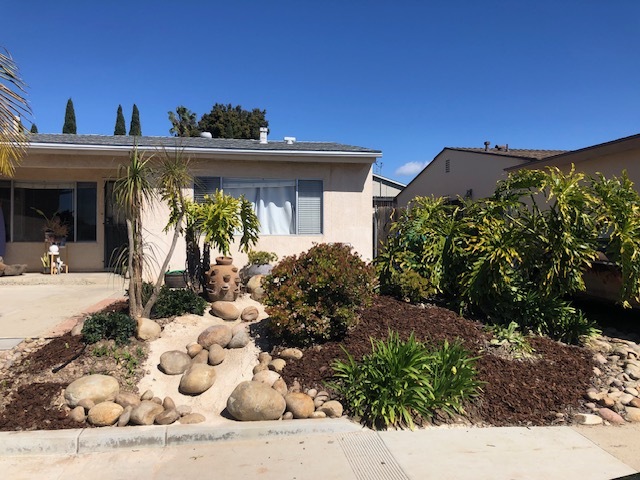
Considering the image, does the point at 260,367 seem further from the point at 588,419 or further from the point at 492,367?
the point at 588,419

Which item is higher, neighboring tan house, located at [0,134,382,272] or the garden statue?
neighboring tan house, located at [0,134,382,272]

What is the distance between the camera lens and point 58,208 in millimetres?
11703

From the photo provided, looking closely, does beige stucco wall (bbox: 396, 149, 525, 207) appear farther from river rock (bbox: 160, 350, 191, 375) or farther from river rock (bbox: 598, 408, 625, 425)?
river rock (bbox: 160, 350, 191, 375)

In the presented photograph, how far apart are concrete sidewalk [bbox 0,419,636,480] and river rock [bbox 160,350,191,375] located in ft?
3.58

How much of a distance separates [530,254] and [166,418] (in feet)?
15.9

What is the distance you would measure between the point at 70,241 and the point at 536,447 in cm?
1148

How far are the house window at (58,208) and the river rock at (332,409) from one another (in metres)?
9.59

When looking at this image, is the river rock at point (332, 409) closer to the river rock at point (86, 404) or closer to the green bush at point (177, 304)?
the river rock at point (86, 404)

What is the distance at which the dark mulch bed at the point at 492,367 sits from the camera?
451cm

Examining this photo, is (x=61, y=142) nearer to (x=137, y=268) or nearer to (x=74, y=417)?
(x=137, y=268)

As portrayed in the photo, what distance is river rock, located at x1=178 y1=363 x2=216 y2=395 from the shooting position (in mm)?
4730

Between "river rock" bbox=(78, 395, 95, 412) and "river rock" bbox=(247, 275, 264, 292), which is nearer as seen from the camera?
"river rock" bbox=(78, 395, 95, 412)

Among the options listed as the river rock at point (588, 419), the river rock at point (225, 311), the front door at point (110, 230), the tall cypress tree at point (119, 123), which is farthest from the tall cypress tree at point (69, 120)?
the river rock at point (588, 419)

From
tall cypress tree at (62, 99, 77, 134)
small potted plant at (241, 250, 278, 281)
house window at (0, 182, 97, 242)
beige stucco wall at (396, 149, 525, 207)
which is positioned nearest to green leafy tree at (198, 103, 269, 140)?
tall cypress tree at (62, 99, 77, 134)
